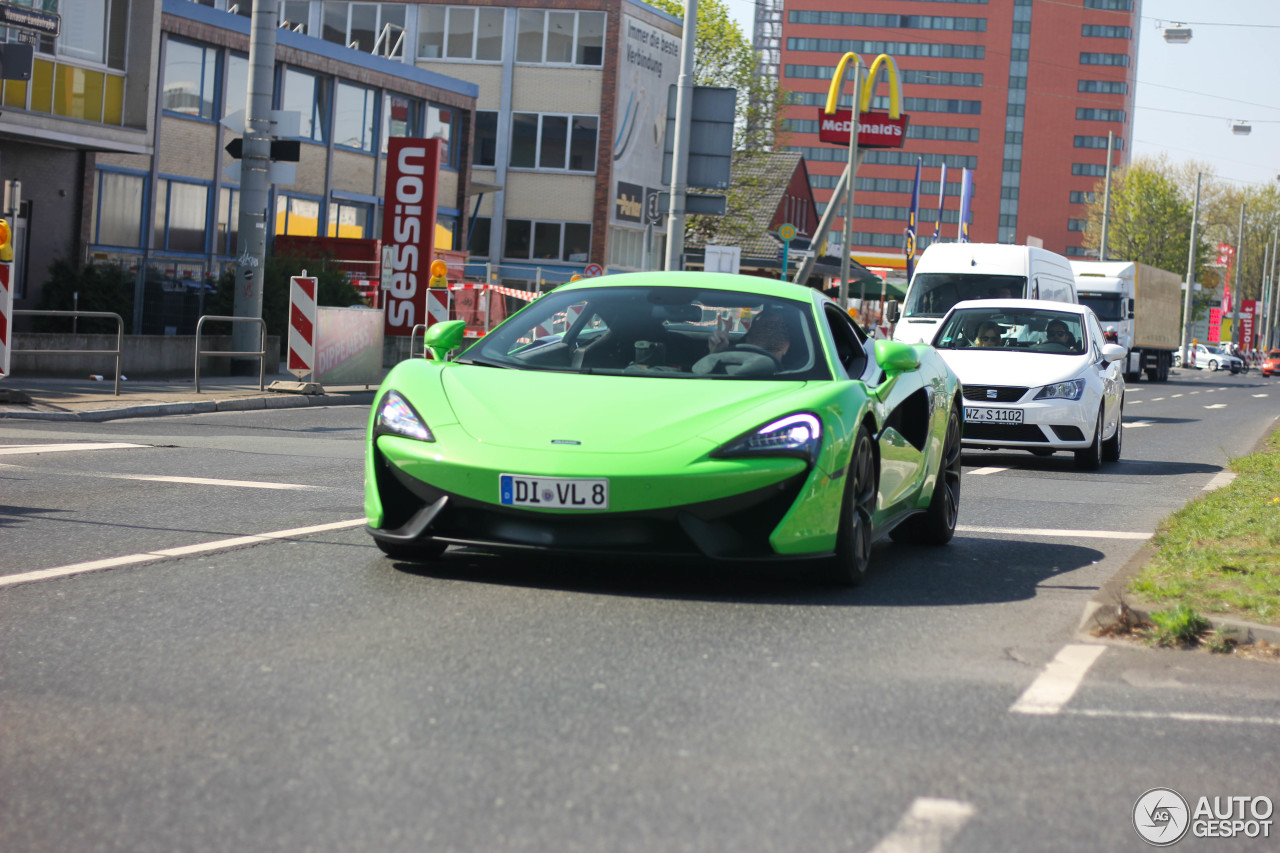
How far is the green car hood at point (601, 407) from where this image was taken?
19.5 feet

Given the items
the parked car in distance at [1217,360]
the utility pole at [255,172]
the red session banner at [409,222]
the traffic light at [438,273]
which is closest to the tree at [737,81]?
the parked car in distance at [1217,360]

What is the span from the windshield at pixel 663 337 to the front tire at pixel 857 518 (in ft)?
1.32

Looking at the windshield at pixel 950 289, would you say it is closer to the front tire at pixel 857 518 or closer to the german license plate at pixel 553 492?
the front tire at pixel 857 518

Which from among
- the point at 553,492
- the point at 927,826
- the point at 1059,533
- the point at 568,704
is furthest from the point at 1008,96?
the point at 927,826

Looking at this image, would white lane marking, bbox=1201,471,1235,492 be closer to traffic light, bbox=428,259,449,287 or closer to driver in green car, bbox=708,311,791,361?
driver in green car, bbox=708,311,791,361

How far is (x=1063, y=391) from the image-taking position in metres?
13.7

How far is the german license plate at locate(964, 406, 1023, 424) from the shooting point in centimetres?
1357

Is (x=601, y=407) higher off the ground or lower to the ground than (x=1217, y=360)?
lower

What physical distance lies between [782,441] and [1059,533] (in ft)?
11.7

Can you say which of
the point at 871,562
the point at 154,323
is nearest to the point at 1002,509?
the point at 871,562

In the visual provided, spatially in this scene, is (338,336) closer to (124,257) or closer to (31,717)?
(124,257)

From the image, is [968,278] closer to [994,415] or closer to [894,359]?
[994,415]

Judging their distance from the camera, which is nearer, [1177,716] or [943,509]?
[1177,716]

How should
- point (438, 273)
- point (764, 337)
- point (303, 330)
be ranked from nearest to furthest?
point (764, 337)
point (303, 330)
point (438, 273)
